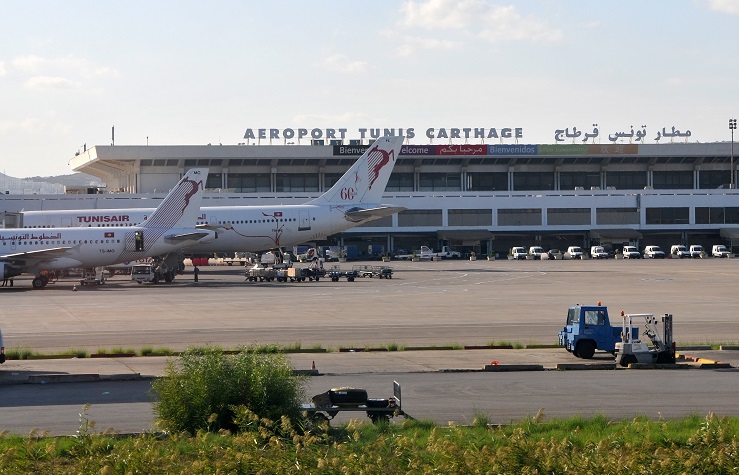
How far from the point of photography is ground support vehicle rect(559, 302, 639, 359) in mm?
31938

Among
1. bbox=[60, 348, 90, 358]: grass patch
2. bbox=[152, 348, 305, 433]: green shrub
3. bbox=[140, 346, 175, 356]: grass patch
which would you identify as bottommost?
bbox=[60, 348, 90, 358]: grass patch

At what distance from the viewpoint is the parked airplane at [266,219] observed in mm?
84375

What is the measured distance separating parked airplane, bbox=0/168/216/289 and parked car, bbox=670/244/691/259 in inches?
2544

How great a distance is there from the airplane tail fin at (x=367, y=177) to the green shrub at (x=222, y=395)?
66852 millimetres

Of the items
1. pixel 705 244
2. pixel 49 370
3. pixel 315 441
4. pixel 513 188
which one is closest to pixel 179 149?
pixel 513 188

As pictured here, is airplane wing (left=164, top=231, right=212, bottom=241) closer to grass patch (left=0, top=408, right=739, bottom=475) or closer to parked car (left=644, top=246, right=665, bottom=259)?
grass patch (left=0, top=408, right=739, bottom=475)

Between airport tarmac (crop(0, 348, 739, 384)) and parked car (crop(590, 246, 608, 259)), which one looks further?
parked car (crop(590, 246, 608, 259))

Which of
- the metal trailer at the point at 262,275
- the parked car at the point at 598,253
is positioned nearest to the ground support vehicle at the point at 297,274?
the metal trailer at the point at 262,275

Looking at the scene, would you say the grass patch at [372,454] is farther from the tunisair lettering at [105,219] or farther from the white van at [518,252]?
the white van at [518,252]

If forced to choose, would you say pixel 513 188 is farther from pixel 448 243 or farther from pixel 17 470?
pixel 17 470

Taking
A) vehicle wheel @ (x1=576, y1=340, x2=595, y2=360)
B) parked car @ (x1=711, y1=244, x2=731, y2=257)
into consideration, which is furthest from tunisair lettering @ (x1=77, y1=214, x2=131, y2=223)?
parked car @ (x1=711, y1=244, x2=731, y2=257)

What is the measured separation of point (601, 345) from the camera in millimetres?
32188

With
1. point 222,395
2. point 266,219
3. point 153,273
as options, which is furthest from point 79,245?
point 222,395

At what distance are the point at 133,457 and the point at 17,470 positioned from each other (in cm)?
164
